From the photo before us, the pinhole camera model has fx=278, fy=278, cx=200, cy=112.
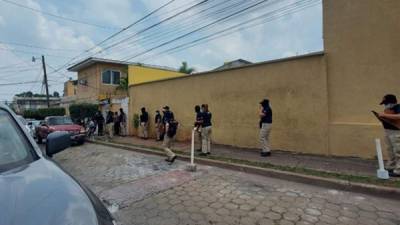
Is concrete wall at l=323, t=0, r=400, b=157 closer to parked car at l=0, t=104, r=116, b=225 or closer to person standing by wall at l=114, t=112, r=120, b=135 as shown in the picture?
parked car at l=0, t=104, r=116, b=225

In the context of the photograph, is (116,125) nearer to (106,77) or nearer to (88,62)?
(106,77)

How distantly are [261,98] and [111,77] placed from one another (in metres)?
17.5

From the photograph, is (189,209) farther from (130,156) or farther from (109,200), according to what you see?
(130,156)

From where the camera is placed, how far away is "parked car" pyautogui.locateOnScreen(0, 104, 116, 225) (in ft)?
4.98

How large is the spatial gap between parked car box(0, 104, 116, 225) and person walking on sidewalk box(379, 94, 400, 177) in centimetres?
634

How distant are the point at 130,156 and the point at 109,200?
4877mm

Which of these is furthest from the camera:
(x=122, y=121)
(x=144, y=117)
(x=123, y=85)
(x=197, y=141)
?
(x=123, y=85)

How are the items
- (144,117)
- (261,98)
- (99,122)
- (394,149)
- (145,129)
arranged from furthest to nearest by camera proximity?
(99,122) → (145,129) → (144,117) → (261,98) → (394,149)

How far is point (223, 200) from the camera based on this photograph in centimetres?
521

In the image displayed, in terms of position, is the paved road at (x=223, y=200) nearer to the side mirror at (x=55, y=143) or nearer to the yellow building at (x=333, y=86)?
the side mirror at (x=55, y=143)

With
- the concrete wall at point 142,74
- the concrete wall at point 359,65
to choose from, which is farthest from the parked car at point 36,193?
the concrete wall at point 142,74

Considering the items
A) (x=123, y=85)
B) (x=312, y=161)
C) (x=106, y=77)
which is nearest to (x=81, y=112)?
(x=123, y=85)

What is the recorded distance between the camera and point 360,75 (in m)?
7.98

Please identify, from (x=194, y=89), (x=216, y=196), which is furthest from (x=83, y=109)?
(x=216, y=196)
